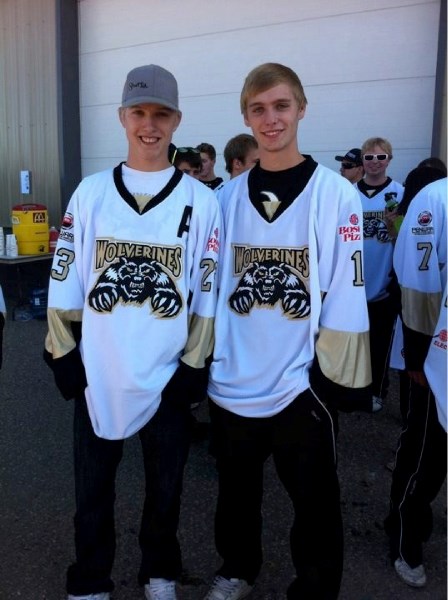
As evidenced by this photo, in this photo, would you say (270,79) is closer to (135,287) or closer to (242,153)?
(135,287)

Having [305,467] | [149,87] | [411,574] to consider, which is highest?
[149,87]

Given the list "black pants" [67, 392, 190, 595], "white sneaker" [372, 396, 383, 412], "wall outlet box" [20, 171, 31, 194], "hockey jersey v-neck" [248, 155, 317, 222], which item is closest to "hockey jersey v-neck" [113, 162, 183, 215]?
"hockey jersey v-neck" [248, 155, 317, 222]

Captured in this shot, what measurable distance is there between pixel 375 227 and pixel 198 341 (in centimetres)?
239

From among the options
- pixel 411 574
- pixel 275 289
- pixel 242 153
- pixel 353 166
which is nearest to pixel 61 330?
pixel 275 289

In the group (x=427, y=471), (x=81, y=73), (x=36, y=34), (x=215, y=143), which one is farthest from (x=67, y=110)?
(x=427, y=471)

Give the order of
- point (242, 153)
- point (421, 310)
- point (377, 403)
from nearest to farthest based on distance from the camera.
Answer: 1. point (421, 310)
2. point (242, 153)
3. point (377, 403)

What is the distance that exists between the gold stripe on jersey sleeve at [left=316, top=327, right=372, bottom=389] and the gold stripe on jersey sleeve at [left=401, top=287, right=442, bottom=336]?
432 mm

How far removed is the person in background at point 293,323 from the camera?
2068mm

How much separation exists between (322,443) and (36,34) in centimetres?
810

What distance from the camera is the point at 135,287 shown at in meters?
2.13

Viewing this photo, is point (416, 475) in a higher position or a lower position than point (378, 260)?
lower

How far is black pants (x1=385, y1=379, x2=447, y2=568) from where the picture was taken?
2459mm

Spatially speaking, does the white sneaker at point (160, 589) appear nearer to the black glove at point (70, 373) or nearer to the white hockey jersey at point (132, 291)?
the white hockey jersey at point (132, 291)

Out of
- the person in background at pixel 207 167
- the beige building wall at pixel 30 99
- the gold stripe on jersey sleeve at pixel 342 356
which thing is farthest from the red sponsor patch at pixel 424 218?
the beige building wall at pixel 30 99
